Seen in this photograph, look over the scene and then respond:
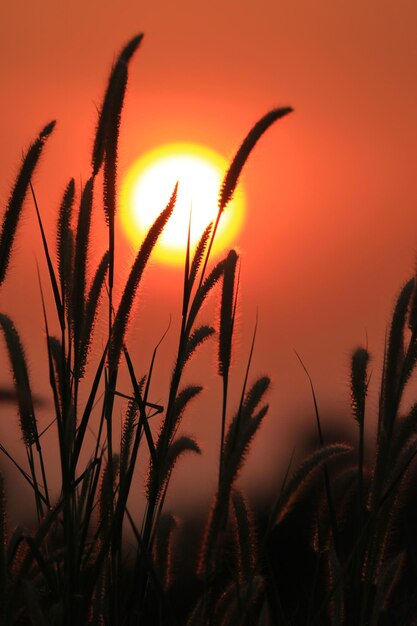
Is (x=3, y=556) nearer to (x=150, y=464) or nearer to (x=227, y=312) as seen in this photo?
(x=150, y=464)

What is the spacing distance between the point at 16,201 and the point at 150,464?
838 millimetres

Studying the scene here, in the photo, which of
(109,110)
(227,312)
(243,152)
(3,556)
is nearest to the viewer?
(3,556)

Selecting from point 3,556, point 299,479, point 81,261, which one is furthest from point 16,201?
point 299,479

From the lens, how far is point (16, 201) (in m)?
2.92

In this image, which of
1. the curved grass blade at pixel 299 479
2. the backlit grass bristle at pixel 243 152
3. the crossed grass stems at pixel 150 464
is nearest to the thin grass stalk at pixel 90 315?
the crossed grass stems at pixel 150 464

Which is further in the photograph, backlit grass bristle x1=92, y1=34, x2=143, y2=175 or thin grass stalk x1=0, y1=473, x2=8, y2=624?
backlit grass bristle x1=92, y1=34, x2=143, y2=175

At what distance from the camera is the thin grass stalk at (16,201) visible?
Answer: 9.46ft

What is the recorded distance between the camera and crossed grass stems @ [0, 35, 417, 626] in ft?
9.11

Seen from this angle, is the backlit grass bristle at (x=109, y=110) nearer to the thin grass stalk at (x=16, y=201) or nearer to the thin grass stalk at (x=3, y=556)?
the thin grass stalk at (x=16, y=201)

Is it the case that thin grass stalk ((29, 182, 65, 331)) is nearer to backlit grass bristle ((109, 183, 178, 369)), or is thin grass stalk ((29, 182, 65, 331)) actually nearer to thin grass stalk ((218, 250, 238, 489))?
backlit grass bristle ((109, 183, 178, 369))

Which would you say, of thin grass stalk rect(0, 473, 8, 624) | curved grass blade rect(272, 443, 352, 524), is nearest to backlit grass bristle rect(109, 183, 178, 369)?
thin grass stalk rect(0, 473, 8, 624)

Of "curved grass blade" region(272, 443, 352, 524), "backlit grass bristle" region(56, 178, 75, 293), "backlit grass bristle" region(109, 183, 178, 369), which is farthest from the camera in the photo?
"curved grass blade" region(272, 443, 352, 524)

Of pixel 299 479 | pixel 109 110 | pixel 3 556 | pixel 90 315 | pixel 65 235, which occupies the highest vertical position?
pixel 109 110

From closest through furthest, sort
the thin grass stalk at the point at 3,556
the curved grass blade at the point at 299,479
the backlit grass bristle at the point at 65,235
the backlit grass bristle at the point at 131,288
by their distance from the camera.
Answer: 1. the thin grass stalk at the point at 3,556
2. the backlit grass bristle at the point at 131,288
3. the backlit grass bristle at the point at 65,235
4. the curved grass blade at the point at 299,479
